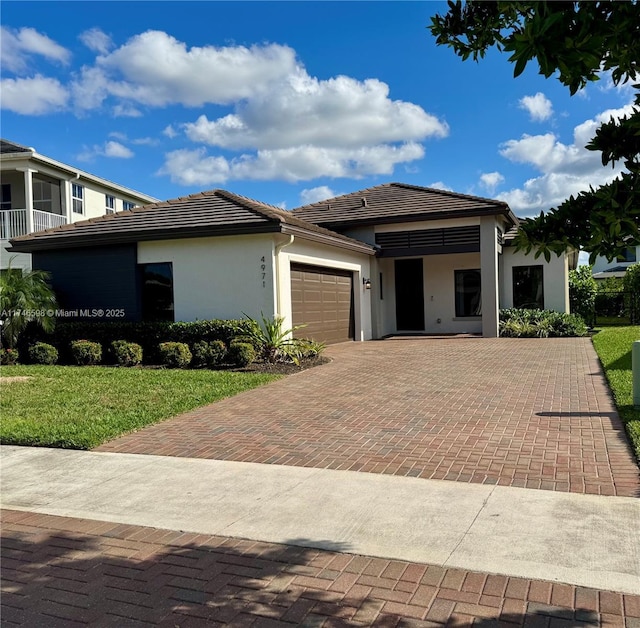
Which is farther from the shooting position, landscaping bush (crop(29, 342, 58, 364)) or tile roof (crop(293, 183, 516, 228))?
tile roof (crop(293, 183, 516, 228))

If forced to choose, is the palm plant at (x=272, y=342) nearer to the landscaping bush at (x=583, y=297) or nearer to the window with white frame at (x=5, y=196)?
the landscaping bush at (x=583, y=297)

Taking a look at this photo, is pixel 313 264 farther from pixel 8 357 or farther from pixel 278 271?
pixel 8 357

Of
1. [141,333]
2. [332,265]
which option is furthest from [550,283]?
[141,333]

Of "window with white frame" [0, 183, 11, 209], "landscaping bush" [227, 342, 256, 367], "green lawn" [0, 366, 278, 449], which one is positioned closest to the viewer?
"green lawn" [0, 366, 278, 449]

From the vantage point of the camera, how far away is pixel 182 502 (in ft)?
16.8

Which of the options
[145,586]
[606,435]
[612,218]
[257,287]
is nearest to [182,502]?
[145,586]

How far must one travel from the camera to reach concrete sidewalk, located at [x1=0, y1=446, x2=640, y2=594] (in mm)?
3820

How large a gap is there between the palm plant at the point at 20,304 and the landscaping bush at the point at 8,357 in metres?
Result: 0.39

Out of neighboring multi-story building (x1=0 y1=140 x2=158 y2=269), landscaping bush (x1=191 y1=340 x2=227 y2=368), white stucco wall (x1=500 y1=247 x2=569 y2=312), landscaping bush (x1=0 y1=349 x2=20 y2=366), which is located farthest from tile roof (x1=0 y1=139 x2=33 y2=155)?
white stucco wall (x1=500 y1=247 x2=569 y2=312)

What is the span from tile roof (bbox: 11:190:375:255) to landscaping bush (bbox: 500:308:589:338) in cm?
682

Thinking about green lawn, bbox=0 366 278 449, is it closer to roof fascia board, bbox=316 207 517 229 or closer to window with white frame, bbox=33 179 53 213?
roof fascia board, bbox=316 207 517 229

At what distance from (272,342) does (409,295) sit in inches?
440

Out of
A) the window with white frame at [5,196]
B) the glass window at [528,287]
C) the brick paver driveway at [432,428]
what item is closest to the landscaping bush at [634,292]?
the glass window at [528,287]

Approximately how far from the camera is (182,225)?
614 inches
